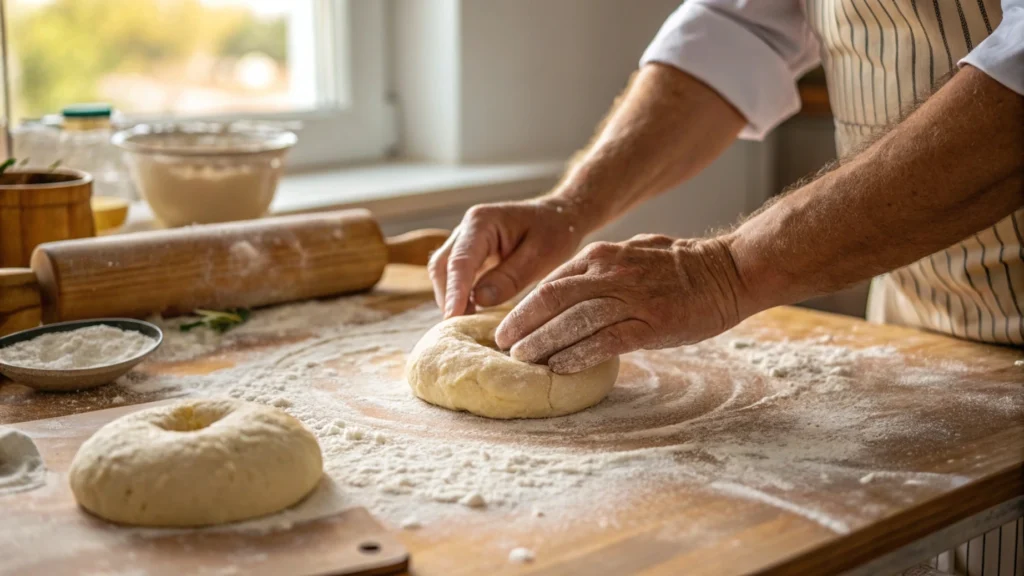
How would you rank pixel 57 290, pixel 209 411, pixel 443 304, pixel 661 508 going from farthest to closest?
pixel 443 304 → pixel 57 290 → pixel 209 411 → pixel 661 508

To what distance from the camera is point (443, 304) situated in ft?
5.26

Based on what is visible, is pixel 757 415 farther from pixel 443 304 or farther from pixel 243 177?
pixel 243 177

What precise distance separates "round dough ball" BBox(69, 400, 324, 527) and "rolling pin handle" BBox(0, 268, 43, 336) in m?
0.53

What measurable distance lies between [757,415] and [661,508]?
33 centimetres

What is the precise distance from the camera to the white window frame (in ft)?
9.34

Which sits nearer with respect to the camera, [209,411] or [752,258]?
[209,411]

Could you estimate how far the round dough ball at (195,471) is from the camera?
36.9 inches

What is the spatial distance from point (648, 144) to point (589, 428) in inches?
28.5

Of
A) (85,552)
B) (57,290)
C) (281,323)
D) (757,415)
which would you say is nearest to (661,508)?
(757,415)

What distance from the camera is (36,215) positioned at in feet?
5.32

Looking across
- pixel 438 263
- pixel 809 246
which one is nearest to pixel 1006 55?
pixel 809 246

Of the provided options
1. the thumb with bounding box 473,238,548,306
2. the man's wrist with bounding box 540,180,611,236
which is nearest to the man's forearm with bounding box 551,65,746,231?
the man's wrist with bounding box 540,180,611,236

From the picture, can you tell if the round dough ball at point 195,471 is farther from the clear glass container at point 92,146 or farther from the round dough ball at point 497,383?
the clear glass container at point 92,146

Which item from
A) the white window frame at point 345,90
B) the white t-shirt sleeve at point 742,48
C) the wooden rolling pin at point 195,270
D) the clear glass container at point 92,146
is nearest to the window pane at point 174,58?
the white window frame at point 345,90
